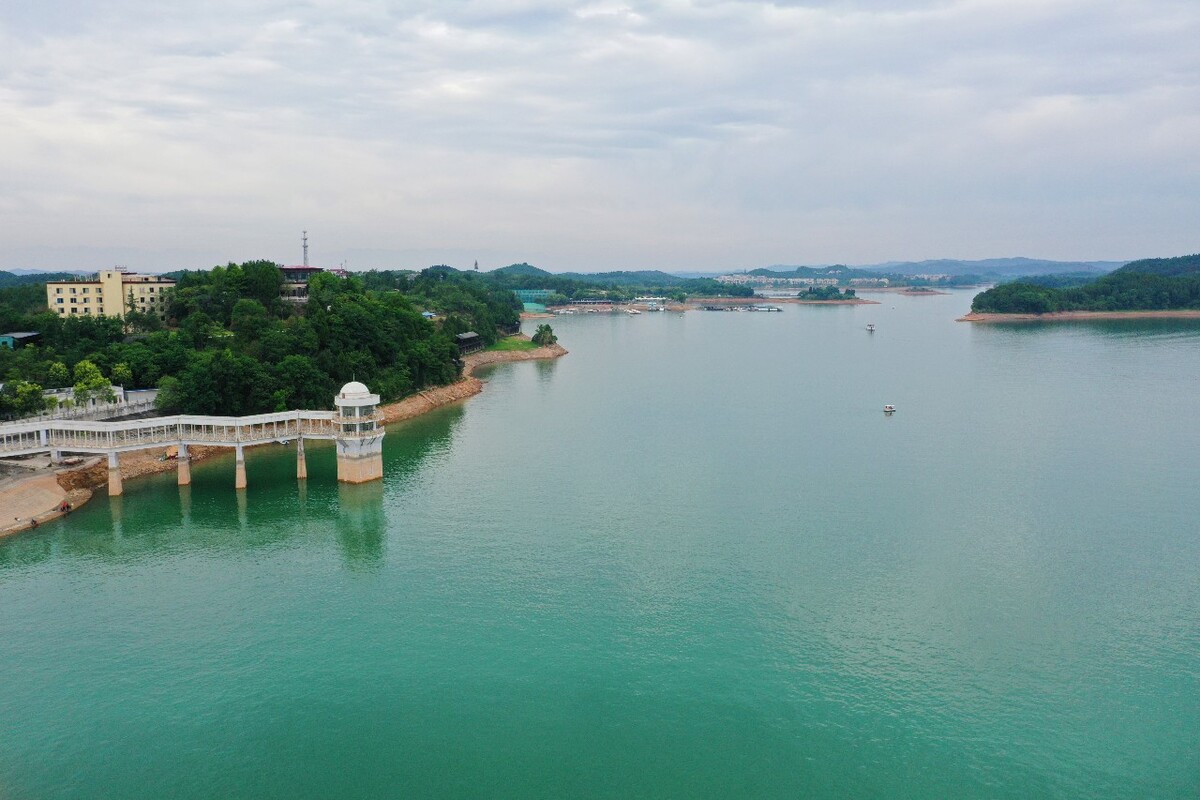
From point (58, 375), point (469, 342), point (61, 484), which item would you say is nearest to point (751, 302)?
point (469, 342)

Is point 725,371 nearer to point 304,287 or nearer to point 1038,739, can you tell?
point 304,287

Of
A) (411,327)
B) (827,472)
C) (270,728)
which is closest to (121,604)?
(270,728)

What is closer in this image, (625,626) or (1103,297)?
(625,626)

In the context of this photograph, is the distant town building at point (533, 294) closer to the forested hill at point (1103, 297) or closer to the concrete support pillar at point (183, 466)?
the forested hill at point (1103, 297)

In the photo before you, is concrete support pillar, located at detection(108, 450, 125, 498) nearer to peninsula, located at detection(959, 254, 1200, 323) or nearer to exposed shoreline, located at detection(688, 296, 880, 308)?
peninsula, located at detection(959, 254, 1200, 323)

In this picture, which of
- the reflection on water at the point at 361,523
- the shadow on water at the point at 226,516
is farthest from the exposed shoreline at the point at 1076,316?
the reflection on water at the point at 361,523

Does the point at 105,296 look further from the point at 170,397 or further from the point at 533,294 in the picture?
the point at 533,294

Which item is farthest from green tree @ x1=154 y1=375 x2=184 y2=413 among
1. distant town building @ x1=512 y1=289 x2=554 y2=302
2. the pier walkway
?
distant town building @ x1=512 y1=289 x2=554 y2=302
